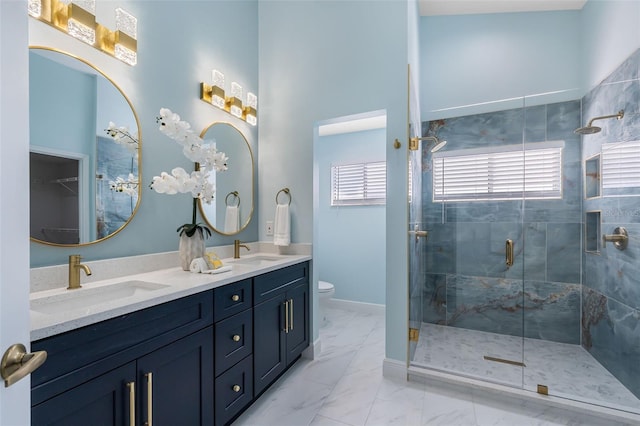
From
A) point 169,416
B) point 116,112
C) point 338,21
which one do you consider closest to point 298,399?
point 169,416

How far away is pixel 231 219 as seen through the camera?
7.54 ft

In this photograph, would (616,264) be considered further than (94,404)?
Yes

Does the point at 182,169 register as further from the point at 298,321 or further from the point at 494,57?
the point at 494,57

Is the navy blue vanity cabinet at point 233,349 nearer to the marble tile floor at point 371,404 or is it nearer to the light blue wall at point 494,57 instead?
the marble tile floor at point 371,404

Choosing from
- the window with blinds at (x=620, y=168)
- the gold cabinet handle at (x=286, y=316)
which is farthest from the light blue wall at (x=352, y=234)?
the window with blinds at (x=620, y=168)

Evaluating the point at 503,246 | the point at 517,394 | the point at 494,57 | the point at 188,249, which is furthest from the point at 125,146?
the point at 494,57

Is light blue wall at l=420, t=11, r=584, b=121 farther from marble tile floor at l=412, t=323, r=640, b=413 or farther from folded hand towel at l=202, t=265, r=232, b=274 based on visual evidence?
folded hand towel at l=202, t=265, r=232, b=274

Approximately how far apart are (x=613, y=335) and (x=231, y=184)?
308 centimetres

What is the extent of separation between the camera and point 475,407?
1.79 metres

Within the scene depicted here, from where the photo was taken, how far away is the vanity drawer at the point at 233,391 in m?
1.44

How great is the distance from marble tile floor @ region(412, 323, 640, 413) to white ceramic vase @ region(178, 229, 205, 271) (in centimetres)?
179

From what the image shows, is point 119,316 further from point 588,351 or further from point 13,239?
point 588,351

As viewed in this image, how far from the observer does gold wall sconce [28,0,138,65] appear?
125cm

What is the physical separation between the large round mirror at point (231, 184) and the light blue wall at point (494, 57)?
191cm
